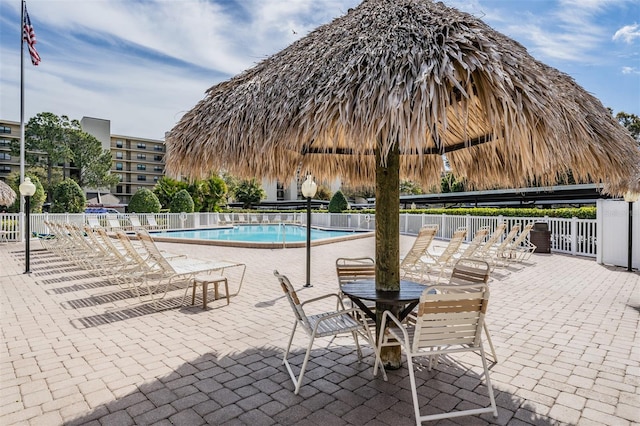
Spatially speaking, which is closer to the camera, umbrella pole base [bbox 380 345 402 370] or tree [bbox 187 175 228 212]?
umbrella pole base [bbox 380 345 402 370]

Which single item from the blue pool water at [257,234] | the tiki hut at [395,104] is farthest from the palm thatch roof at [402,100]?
the blue pool water at [257,234]

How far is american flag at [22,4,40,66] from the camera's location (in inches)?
632

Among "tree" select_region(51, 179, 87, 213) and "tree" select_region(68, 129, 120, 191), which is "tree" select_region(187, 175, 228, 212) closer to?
"tree" select_region(51, 179, 87, 213)

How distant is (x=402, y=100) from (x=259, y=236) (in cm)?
1962

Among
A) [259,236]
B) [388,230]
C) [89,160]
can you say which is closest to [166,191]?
[259,236]

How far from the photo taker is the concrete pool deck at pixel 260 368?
107 inches

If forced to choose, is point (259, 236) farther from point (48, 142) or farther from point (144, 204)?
point (48, 142)

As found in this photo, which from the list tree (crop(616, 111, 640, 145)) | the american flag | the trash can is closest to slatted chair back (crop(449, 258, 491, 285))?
the trash can

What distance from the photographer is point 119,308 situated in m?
5.61

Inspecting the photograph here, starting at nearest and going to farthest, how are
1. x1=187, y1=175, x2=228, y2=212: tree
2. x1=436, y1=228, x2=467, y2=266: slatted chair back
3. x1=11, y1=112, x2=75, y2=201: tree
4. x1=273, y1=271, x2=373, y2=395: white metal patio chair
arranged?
x1=273, y1=271, x2=373, y2=395: white metal patio chair < x1=436, y1=228, x2=467, y2=266: slatted chair back < x1=187, y1=175, x2=228, y2=212: tree < x1=11, y1=112, x2=75, y2=201: tree

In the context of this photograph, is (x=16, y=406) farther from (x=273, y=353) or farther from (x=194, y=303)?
(x=194, y=303)

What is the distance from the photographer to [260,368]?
3.50 m

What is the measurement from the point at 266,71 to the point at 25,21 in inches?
753

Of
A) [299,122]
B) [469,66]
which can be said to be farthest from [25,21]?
[469,66]
